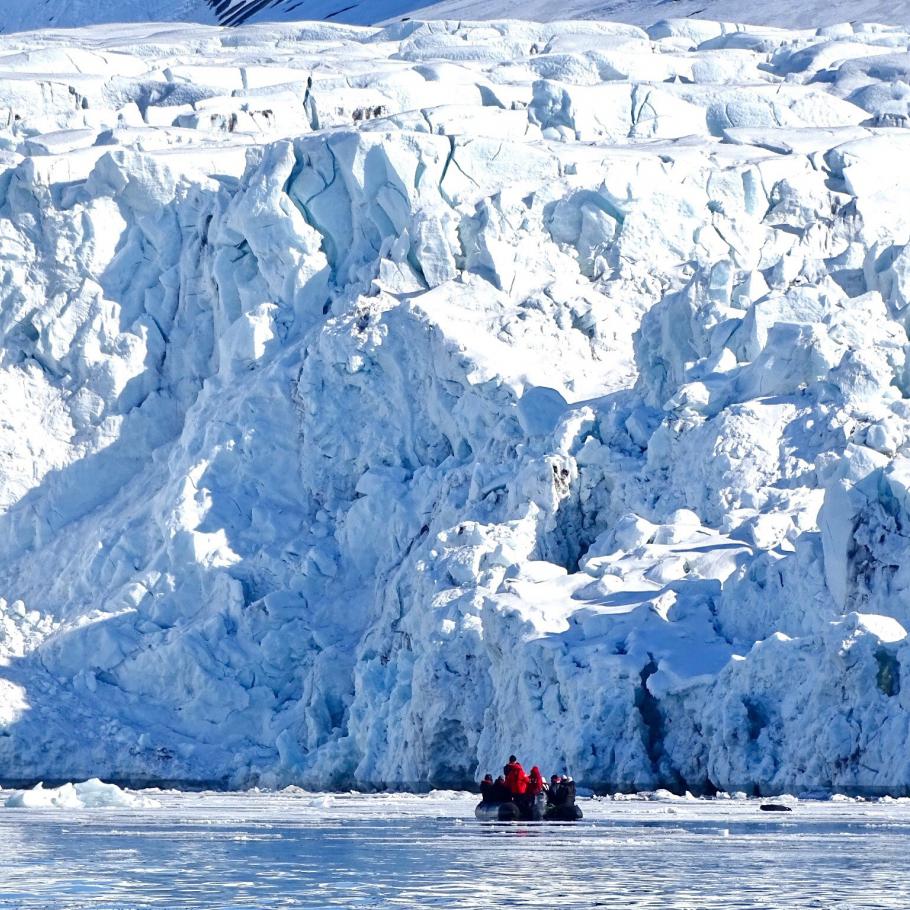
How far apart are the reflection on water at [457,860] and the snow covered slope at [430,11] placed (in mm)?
44323

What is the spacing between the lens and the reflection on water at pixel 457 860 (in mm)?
13109

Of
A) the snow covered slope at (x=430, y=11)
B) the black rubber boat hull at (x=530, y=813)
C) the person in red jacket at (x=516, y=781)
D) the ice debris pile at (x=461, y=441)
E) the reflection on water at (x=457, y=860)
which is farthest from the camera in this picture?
the snow covered slope at (x=430, y=11)

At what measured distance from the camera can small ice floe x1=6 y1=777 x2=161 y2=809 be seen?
24969 mm

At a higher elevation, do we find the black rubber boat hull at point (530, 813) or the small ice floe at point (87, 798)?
the small ice floe at point (87, 798)

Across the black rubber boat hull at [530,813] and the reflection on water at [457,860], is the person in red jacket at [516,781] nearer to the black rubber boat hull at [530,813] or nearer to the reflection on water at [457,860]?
the black rubber boat hull at [530,813]

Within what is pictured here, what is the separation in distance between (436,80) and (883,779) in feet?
90.1

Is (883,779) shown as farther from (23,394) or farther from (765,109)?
(765,109)

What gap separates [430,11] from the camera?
73.3 metres

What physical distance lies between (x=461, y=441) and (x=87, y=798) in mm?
10323

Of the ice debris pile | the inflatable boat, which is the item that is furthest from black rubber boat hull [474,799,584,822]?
the ice debris pile

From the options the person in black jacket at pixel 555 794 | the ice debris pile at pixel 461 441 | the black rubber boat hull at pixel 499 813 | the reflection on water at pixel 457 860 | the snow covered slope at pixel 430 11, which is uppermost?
the snow covered slope at pixel 430 11

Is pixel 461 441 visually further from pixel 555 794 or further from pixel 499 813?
pixel 499 813

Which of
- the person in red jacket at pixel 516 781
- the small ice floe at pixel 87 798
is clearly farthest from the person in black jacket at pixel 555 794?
the small ice floe at pixel 87 798

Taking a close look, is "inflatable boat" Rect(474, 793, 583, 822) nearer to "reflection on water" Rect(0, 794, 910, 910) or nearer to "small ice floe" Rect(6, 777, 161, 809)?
"reflection on water" Rect(0, 794, 910, 910)
